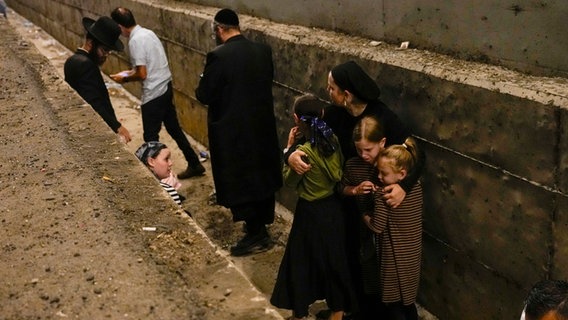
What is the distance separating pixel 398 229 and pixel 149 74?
3.57m

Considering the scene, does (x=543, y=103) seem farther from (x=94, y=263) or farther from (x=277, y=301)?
(x=94, y=263)

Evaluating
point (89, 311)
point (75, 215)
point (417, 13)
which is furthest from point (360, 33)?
point (89, 311)

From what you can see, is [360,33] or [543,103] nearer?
[543,103]

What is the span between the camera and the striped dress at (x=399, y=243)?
3.34 meters

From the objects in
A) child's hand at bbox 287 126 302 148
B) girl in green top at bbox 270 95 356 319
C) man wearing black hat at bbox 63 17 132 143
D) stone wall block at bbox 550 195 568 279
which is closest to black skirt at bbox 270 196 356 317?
girl in green top at bbox 270 95 356 319

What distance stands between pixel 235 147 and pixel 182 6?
3224 mm

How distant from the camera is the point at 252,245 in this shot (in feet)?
16.6

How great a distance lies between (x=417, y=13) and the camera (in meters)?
3.95

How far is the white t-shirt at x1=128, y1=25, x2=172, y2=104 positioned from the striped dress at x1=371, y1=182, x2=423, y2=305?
3424mm

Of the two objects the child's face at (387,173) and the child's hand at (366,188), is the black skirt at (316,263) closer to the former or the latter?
the child's hand at (366,188)

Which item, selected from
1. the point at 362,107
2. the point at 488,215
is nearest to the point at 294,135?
the point at 362,107

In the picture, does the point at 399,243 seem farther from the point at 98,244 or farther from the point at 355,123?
the point at 98,244

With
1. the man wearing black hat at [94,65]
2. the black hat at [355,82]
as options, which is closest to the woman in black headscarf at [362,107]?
the black hat at [355,82]

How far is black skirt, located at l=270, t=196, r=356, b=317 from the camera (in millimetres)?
3566
